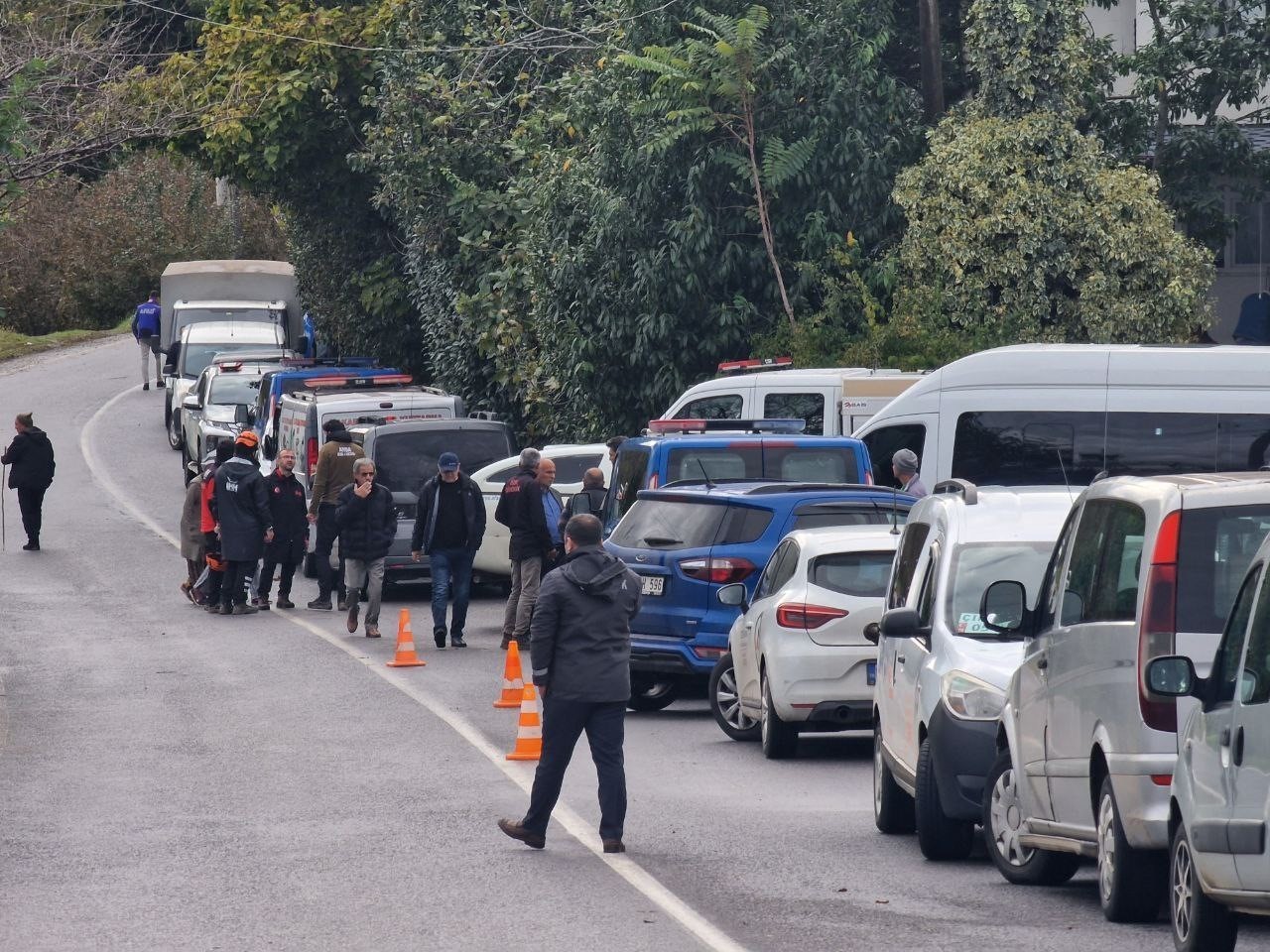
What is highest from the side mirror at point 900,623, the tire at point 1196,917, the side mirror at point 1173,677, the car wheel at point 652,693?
the side mirror at point 1173,677

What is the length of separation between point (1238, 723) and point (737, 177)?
817 inches

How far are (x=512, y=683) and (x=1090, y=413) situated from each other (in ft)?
19.0

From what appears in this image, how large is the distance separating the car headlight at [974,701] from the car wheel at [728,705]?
15.6ft

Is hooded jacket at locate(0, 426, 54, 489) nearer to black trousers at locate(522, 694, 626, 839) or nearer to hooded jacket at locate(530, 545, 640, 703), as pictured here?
hooded jacket at locate(530, 545, 640, 703)

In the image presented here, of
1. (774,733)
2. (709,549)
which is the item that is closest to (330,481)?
(709,549)

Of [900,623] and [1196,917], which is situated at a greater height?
[900,623]

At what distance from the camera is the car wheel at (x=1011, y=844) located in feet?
31.2

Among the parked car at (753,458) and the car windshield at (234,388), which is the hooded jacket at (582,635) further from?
the car windshield at (234,388)

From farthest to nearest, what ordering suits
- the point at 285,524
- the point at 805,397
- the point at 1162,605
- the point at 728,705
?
the point at 285,524 < the point at 805,397 < the point at 728,705 < the point at 1162,605

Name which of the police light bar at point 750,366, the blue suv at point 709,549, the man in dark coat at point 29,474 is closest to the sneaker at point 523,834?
the blue suv at point 709,549

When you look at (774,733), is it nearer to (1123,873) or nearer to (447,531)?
(1123,873)

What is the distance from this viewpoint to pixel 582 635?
1059 centimetres

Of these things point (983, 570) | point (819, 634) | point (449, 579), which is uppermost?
point (983, 570)

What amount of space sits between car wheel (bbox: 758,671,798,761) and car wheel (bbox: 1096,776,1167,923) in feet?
17.2
